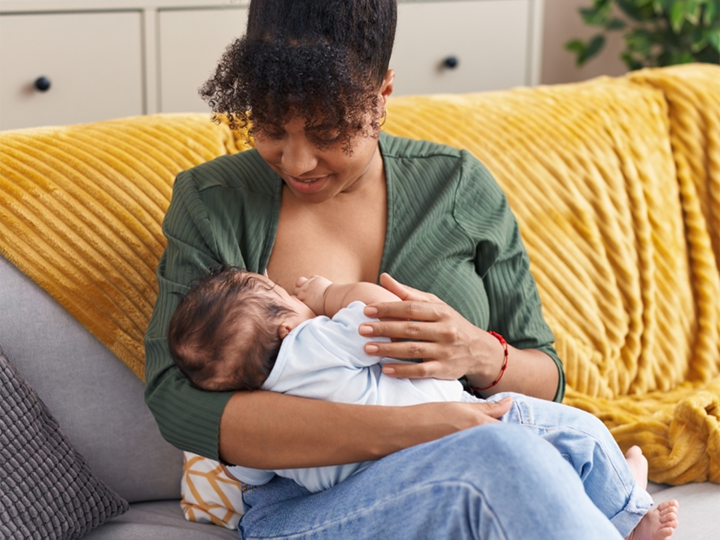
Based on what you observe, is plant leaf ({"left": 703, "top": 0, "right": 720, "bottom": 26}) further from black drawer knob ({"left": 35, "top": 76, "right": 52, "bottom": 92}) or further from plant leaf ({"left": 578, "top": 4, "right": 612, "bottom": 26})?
black drawer knob ({"left": 35, "top": 76, "right": 52, "bottom": 92})

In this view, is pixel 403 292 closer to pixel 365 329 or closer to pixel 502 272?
pixel 365 329

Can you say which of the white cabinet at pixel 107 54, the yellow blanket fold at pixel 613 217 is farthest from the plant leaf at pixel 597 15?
the yellow blanket fold at pixel 613 217

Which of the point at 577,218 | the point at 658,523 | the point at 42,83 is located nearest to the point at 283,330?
the point at 658,523

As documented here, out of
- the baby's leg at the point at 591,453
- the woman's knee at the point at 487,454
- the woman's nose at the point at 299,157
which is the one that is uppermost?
the woman's nose at the point at 299,157

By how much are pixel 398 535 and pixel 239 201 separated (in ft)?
1.90

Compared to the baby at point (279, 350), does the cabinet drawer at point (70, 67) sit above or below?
above

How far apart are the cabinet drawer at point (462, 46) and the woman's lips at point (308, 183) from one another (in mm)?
1389

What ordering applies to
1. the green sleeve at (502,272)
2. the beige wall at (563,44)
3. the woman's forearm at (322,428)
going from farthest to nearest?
the beige wall at (563,44) → the green sleeve at (502,272) → the woman's forearm at (322,428)

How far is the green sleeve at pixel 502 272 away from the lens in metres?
1.34

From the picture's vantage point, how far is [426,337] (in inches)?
43.3

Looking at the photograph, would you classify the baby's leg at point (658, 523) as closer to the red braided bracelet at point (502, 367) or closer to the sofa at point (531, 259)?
the sofa at point (531, 259)

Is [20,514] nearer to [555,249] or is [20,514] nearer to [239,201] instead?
[239,201]

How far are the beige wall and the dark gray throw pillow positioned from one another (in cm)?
265

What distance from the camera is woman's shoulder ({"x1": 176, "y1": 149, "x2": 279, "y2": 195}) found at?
4.20ft
